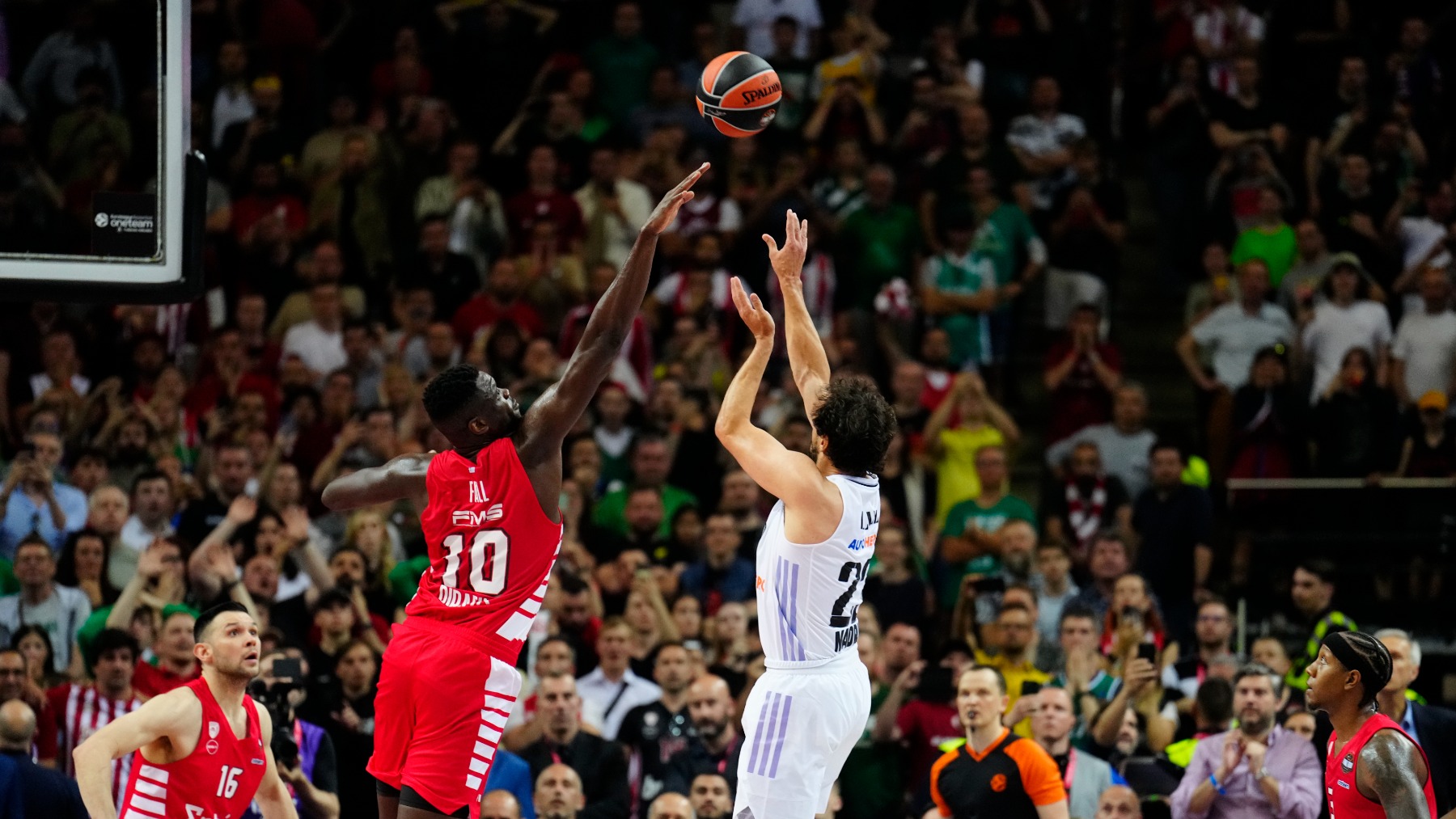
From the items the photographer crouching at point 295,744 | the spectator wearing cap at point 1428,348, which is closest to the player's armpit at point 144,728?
the photographer crouching at point 295,744

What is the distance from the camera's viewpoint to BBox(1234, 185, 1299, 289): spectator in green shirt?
56.0 feet

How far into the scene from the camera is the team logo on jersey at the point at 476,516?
7.74 m

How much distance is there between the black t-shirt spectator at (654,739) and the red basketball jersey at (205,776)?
387 cm

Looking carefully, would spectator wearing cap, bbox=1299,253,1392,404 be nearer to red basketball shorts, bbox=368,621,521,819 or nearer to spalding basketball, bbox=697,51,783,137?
spalding basketball, bbox=697,51,783,137

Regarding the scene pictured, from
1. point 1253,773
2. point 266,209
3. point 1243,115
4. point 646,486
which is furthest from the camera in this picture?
point 1243,115

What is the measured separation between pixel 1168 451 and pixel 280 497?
6.64 metres

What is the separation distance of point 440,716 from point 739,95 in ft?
11.2

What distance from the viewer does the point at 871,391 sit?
7848 millimetres

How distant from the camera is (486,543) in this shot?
25.5 feet

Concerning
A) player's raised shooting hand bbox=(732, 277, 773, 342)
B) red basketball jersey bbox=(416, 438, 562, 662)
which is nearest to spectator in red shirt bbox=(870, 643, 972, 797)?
player's raised shooting hand bbox=(732, 277, 773, 342)

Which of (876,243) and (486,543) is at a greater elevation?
(876,243)

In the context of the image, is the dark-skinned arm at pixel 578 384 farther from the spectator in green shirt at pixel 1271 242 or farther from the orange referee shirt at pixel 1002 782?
the spectator in green shirt at pixel 1271 242

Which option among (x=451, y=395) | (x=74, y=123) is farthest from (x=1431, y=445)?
(x=74, y=123)

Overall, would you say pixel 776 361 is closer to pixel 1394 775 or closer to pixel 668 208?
pixel 668 208
